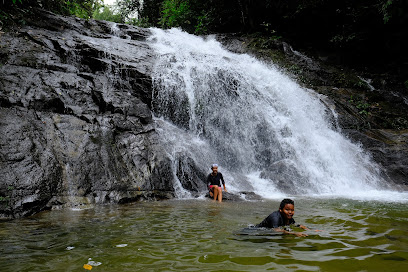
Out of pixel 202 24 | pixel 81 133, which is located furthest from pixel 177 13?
pixel 81 133

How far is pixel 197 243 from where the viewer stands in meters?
3.47

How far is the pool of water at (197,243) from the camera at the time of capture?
2686 mm

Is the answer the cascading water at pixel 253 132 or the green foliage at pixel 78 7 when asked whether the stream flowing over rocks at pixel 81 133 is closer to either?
the cascading water at pixel 253 132

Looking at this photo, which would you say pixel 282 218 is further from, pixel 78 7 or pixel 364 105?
pixel 78 7

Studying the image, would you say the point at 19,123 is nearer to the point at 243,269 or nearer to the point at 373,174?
the point at 243,269

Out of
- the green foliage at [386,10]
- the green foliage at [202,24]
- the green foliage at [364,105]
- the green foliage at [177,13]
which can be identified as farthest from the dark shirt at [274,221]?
the green foliage at [177,13]

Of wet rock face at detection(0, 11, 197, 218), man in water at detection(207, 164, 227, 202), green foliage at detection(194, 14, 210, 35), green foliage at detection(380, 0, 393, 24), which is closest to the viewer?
wet rock face at detection(0, 11, 197, 218)

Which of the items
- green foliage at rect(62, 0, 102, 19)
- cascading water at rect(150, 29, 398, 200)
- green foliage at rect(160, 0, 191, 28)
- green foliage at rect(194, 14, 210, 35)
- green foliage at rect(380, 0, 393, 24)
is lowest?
cascading water at rect(150, 29, 398, 200)

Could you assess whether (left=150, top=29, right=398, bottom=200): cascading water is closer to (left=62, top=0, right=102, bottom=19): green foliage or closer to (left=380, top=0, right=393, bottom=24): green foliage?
(left=380, top=0, right=393, bottom=24): green foliage

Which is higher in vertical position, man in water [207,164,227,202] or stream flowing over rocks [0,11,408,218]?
stream flowing over rocks [0,11,408,218]

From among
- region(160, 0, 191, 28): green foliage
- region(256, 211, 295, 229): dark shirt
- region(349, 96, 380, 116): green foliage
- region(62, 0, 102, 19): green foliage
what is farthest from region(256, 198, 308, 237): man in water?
region(160, 0, 191, 28): green foliage

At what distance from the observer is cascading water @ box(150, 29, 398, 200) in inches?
392

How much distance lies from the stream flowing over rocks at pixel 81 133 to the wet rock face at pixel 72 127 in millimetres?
24

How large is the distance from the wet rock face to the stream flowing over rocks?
0.02m
